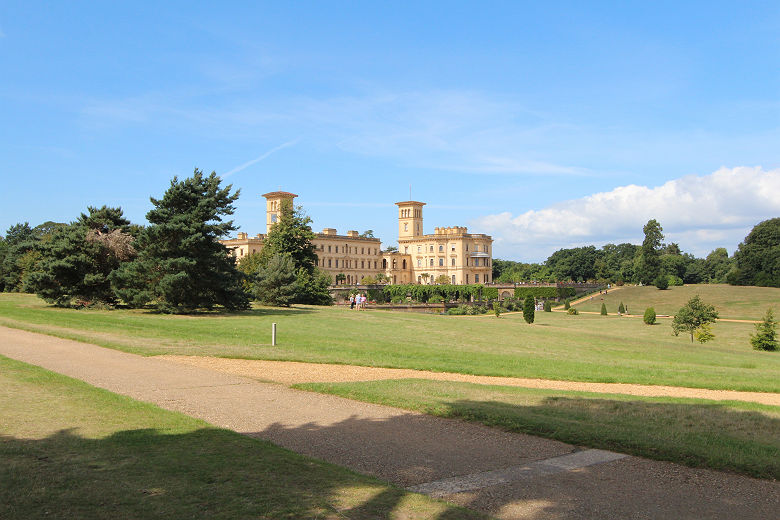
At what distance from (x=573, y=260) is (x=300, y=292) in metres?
92.7

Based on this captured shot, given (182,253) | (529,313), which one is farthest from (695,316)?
(182,253)

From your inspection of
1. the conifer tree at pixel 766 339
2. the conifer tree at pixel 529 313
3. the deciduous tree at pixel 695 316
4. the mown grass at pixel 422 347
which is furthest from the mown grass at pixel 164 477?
the conifer tree at pixel 529 313

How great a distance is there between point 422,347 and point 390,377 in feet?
22.0

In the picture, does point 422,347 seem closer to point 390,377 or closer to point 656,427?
point 390,377

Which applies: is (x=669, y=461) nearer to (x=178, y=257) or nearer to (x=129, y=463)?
(x=129, y=463)

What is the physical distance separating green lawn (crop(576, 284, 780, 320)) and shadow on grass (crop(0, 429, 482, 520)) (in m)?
59.5

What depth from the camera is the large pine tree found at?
28.6 m

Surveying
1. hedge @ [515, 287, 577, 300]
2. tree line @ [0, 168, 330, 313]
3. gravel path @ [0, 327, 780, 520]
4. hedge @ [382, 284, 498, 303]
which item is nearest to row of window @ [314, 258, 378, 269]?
hedge @ [382, 284, 498, 303]

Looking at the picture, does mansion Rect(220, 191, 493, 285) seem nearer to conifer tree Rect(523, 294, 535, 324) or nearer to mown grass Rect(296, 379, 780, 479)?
conifer tree Rect(523, 294, 535, 324)

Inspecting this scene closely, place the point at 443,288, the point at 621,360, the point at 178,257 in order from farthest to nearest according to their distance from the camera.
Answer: the point at 443,288 → the point at 178,257 → the point at 621,360

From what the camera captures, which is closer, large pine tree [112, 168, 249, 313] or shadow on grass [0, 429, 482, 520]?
shadow on grass [0, 429, 482, 520]

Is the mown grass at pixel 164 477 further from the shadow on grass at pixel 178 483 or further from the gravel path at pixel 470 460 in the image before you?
the gravel path at pixel 470 460

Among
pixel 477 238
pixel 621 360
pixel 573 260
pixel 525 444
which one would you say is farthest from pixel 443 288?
pixel 525 444

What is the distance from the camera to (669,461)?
20.3 feet
